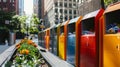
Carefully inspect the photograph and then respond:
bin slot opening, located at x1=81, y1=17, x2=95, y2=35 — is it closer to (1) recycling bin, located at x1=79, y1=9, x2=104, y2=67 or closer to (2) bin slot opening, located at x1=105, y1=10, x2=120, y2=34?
(1) recycling bin, located at x1=79, y1=9, x2=104, y2=67

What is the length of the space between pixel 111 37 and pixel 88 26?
12.6ft

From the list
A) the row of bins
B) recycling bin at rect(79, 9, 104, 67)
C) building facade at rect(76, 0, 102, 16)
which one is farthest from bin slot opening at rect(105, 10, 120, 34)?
building facade at rect(76, 0, 102, 16)

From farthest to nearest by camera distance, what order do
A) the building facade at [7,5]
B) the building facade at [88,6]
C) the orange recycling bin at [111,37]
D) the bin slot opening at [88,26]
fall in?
the building facade at [7,5] → the building facade at [88,6] → the bin slot opening at [88,26] → the orange recycling bin at [111,37]

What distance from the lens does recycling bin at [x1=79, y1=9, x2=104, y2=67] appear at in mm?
12141

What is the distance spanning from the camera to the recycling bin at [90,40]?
12141 millimetres

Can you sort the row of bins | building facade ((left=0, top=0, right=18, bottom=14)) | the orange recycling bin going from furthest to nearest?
building facade ((left=0, top=0, right=18, bottom=14))
the row of bins
the orange recycling bin

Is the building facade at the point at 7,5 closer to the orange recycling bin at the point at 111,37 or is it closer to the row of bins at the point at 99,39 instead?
the row of bins at the point at 99,39

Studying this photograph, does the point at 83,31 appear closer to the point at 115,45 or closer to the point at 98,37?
the point at 98,37

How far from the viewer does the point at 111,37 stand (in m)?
9.97

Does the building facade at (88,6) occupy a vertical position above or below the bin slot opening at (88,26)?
above

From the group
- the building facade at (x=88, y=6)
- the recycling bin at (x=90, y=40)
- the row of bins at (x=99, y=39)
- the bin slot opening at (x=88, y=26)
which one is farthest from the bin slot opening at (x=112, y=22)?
the building facade at (x=88, y=6)

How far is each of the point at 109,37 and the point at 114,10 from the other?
0.69m

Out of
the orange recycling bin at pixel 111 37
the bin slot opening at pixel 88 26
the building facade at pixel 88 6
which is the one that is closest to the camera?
the orange recycling bin at pixel 111 37

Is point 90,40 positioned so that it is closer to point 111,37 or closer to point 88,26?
point 88,26
